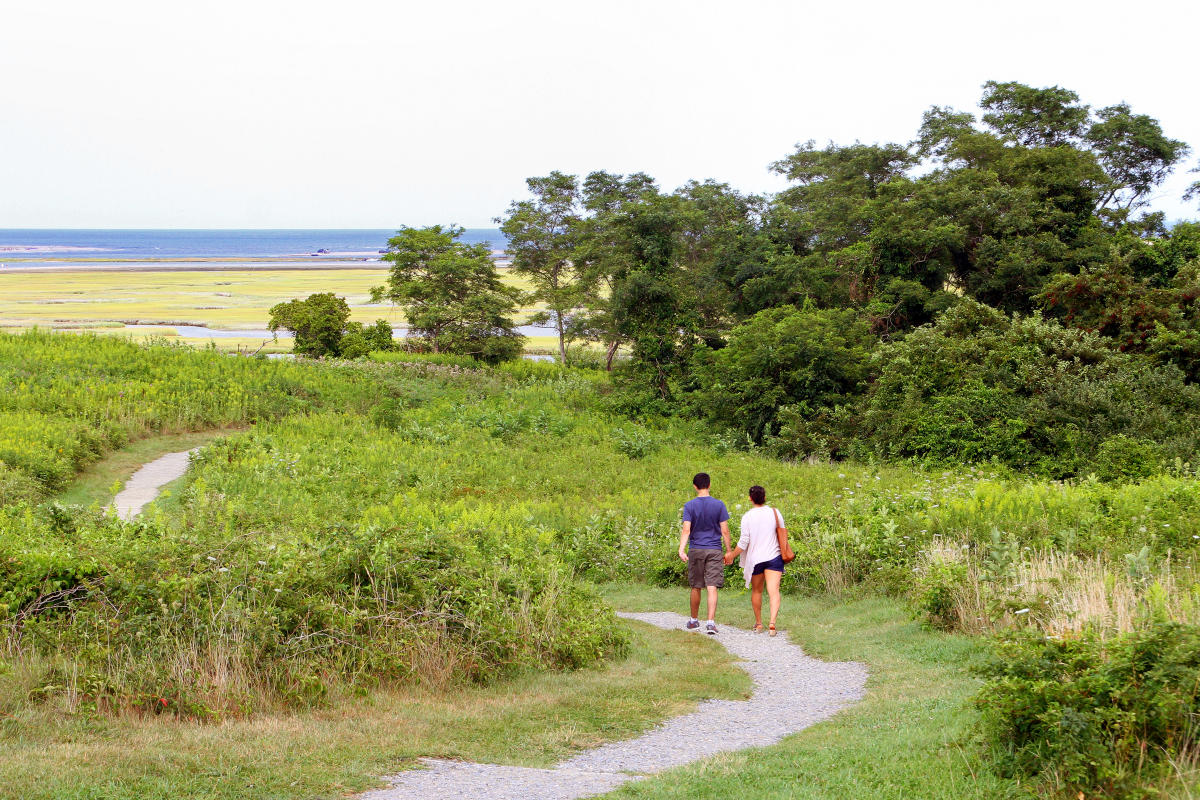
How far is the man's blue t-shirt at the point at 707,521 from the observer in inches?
412

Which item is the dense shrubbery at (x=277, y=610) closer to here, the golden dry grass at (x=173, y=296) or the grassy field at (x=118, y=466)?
the grassy field at (x=118, y=466)

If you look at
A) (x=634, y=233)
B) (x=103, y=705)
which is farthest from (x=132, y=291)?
(x=103, y=705)

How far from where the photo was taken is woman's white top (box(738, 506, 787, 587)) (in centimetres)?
1042

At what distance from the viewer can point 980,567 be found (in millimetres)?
10703

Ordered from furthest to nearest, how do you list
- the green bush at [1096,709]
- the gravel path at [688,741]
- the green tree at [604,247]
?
1. the green tree at [604,247]
2. the gravel path at [688,741]
3. the green bush at [1096,709]

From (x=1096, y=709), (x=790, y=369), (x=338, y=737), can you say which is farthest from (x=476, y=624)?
(x=790, y=369)

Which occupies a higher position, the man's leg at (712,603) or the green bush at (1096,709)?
the green bush at (1096,709)

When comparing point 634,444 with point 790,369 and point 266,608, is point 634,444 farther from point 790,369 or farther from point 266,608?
point 266,608

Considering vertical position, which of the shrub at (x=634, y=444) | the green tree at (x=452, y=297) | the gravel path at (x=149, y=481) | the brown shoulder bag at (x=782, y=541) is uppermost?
the green tree at (x=452, y=297)

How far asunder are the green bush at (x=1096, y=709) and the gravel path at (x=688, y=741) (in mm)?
1804

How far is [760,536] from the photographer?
1046 centimetres

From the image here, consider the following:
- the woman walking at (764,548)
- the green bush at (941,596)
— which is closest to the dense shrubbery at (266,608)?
the woman walking at (764,548)

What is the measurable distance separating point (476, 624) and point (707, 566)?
10.5 ft

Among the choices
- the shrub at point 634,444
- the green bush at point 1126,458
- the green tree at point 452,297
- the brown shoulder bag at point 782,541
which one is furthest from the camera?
the green tree at point 452,297
